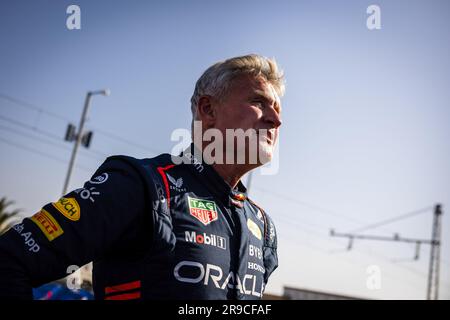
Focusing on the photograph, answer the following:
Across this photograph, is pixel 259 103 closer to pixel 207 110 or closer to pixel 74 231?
pixel 207 110

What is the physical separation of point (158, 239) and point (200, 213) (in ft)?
1.13

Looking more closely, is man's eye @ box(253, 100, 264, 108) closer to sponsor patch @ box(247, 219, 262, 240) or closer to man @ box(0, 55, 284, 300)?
man @ box(0, 55, 284, 300)

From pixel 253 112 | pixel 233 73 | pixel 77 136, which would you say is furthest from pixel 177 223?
pixel 77 136

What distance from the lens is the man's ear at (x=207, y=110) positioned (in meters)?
2.35

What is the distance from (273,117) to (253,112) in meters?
0.13

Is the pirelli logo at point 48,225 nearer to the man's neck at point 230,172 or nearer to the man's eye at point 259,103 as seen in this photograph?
the man's neck at point 230,172

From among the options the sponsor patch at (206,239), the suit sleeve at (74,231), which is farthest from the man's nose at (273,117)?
the suit sleeve at (74,231)

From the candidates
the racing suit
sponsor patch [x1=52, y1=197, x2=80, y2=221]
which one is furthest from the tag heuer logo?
sponsor patch [x1=52, y1=197, x2=80, y2=221]

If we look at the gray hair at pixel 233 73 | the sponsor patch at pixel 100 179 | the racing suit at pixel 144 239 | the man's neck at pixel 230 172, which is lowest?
the racing suit at pixel 144 239

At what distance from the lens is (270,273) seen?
7.72 feet

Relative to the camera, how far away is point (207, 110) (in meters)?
2.39

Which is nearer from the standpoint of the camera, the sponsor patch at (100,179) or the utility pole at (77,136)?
the sponsor patch at (100,179)
